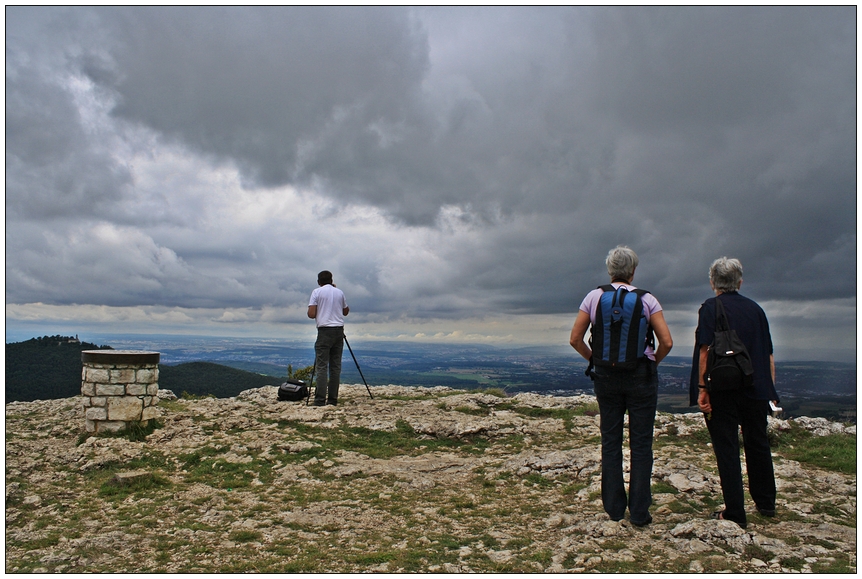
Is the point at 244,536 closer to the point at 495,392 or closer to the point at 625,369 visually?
the point at 625,369

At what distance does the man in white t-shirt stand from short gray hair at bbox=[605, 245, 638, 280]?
764cm

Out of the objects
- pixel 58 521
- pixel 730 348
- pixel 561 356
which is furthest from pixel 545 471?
pixel 561 356

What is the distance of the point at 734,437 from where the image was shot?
499 centimetres

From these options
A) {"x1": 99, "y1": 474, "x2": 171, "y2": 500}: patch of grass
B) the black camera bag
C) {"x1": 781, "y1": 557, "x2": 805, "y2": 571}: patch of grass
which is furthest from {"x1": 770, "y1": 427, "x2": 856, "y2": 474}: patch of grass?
the black camera bag

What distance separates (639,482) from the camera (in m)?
5.06

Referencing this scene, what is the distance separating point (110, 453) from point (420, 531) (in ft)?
20.7

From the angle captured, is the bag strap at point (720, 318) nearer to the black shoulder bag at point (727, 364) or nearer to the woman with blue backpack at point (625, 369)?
the black shoulder bag at point (727, 364)

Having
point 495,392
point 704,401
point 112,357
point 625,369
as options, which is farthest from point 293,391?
point 704,401

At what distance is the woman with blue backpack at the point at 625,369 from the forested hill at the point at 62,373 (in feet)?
89.0

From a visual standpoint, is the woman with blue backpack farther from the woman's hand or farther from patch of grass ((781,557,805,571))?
patch of grass ((781,557,805,571))

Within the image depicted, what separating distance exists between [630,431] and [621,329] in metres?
1.09

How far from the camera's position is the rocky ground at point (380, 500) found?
4.59 metres

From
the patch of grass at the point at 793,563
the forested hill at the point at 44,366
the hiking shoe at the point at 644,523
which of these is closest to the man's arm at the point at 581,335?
the hiking shoe at the point at 644,523

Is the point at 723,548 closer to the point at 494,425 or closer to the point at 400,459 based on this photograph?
the point at 400,459
